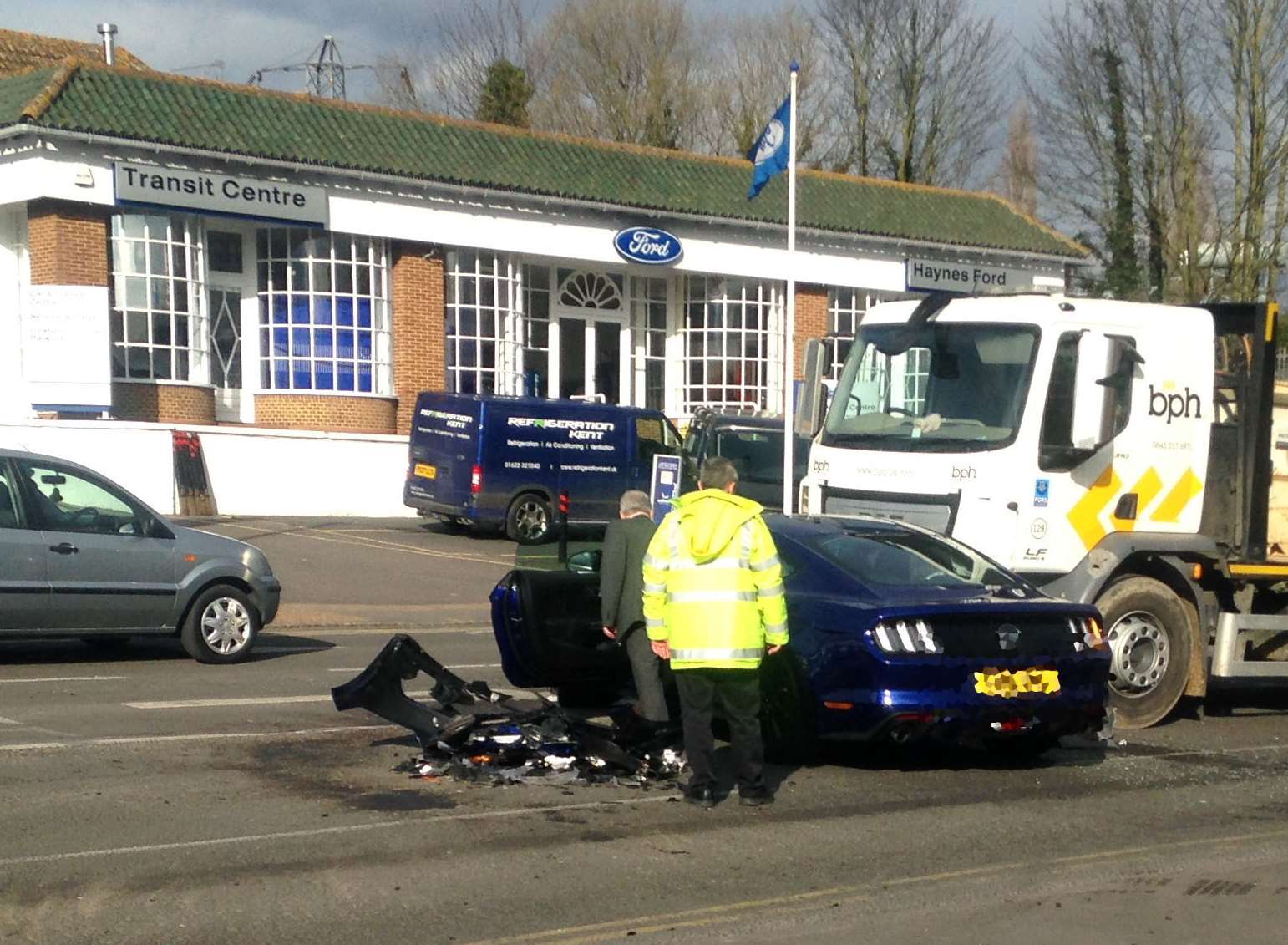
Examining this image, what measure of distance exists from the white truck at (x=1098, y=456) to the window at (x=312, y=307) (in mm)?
19442

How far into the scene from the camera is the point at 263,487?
2881cm

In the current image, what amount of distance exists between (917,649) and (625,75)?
43746mm

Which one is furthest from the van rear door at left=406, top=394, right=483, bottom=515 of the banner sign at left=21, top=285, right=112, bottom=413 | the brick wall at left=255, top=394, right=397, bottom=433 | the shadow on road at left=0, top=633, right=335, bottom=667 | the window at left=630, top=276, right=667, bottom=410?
the window at left=630, top=276, right=667, bottom=410

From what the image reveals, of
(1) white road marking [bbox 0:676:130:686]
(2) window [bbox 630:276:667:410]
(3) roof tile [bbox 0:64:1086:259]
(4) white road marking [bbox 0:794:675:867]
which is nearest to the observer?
(4) white road marking [bbox 0:794:675:867]

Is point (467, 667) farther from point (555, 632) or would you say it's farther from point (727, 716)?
point (727, 716)

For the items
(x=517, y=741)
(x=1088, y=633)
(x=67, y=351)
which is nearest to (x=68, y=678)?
(x=517, y=741)

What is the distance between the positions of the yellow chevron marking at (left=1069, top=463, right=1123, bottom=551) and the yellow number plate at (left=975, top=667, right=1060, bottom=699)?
1.94 metres

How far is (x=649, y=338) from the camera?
1474 inches

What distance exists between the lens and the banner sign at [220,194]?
27.4 metres

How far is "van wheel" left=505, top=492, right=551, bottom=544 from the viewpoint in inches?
1048

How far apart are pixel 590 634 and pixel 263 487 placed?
61.5ft

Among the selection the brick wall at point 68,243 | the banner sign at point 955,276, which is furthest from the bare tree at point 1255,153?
the brick wall at point 68,243

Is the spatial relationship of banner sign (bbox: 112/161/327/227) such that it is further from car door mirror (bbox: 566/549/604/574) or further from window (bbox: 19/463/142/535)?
car door mirror (bbox: 566/549/604/574)

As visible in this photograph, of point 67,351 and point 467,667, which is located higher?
point 67,351
